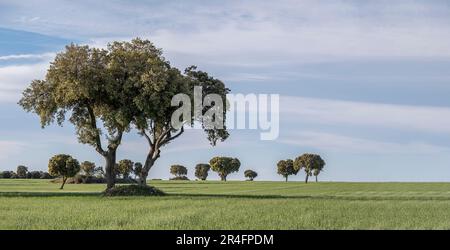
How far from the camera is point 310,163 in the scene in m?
171

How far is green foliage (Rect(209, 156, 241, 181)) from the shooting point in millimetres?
189125

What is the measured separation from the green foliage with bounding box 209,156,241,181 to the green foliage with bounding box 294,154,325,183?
2385 centimetres

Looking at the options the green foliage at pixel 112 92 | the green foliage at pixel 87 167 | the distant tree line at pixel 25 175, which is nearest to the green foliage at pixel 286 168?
the green foliage at pixel 87 167

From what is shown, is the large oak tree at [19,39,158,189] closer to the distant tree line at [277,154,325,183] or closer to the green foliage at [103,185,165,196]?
the green foliage at [103,185,165,196]

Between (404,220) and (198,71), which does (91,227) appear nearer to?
(404,220)

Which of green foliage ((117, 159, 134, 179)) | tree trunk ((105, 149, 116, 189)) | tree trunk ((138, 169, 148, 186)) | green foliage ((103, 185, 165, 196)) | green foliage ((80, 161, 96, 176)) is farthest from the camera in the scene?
green foliage ((117, 159, 134, 179))

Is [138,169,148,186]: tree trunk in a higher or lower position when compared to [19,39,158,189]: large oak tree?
lower

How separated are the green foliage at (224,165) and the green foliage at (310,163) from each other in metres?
23.9

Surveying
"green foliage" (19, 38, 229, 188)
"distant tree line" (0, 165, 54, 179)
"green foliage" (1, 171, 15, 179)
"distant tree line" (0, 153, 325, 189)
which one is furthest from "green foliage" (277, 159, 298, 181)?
"green foliage" (19, 38, 229, 188)

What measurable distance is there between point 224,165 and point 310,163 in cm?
3004

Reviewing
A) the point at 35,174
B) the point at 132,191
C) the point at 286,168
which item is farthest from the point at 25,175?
the point at 132,191

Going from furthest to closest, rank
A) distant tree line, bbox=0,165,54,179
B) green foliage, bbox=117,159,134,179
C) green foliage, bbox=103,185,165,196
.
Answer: distant tree line, bbox=0,165,54,179, green foliage, bbox=117,159,134,179, green foliage, bbox=103,185,165,196

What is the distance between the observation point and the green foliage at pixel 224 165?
7446 inches

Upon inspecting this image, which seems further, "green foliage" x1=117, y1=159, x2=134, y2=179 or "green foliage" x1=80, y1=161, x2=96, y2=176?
"green foliage" x1=117, y1=159, x2=134, y2=179
